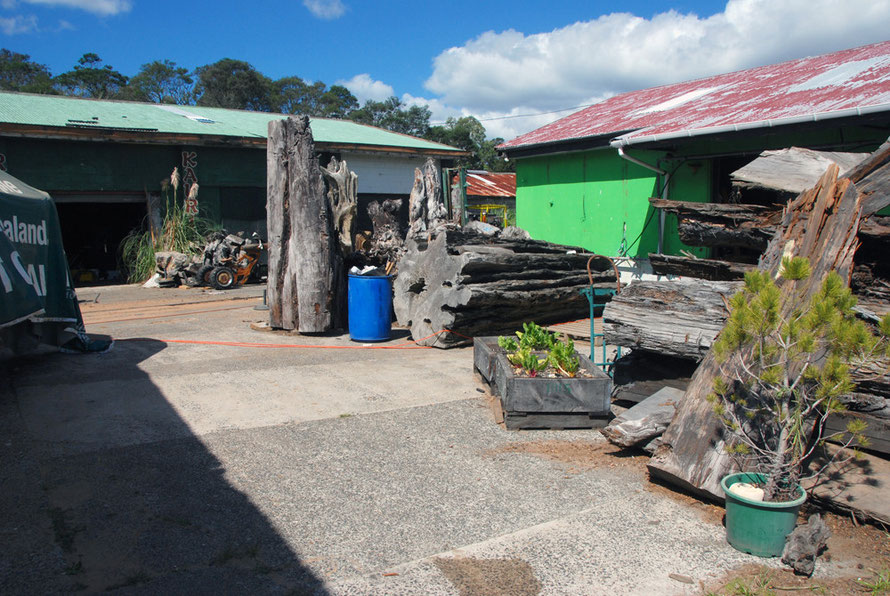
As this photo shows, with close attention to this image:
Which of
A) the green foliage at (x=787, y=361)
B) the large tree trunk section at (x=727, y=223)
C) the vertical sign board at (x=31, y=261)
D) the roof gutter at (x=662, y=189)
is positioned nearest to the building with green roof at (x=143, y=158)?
the vertical sign board at (x=31, y=261)

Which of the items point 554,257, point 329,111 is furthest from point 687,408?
point 329,111

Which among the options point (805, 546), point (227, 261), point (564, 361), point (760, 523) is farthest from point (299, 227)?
point (805, 546)

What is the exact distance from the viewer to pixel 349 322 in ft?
31.5

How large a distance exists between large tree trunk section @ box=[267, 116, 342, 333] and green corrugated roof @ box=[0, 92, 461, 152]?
8167 millimetres

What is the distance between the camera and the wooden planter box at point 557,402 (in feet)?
18.6

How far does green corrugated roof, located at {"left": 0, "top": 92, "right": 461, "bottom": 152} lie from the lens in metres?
16.1

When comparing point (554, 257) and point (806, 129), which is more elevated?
point (806, 129)

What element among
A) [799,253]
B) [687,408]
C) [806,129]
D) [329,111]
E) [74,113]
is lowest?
[687,408]

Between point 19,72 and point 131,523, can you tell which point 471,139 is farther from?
point 131,523

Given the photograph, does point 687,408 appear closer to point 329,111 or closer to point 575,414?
point 575,414

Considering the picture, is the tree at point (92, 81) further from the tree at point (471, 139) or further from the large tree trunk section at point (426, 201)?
the large tree trunk section at point (426, 201)

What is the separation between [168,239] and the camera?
16656mm

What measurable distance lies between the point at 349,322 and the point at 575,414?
4.70 metres

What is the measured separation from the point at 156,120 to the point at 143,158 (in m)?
2.04
